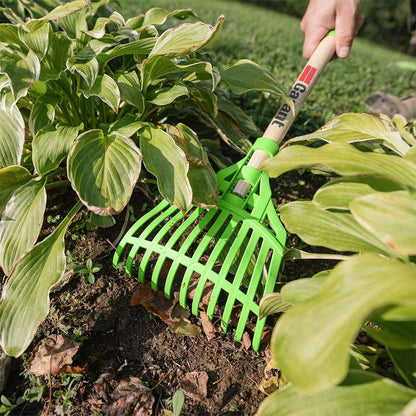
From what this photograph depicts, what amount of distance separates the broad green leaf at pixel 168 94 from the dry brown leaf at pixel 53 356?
101cm

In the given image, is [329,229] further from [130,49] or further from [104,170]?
[130,49]

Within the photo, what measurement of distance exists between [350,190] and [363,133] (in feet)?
1.42

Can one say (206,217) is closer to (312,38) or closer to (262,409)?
(262,409)

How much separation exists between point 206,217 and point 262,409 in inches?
32.4

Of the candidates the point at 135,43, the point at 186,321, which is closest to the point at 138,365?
the point at 186,321

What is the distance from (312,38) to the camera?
1.88 meters

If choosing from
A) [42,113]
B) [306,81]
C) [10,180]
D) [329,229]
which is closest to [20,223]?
[10,180]

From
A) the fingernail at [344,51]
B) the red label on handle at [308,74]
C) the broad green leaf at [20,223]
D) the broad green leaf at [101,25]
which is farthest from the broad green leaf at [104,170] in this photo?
the fingernail at [344,51]

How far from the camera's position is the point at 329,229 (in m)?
1.28

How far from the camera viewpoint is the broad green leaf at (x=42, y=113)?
159cm

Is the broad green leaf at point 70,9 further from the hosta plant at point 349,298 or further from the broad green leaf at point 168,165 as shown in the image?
the hosta plant at point 349,298

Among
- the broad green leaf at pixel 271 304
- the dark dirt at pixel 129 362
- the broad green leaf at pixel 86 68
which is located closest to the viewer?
the broad green leaf at pixel 271 304

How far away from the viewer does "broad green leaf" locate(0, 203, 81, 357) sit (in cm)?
128

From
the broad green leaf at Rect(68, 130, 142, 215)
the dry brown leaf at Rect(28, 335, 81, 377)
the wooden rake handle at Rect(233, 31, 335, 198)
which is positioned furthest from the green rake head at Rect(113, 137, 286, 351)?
the dry brown leaf at Rect(28, 335, 81, 377)
